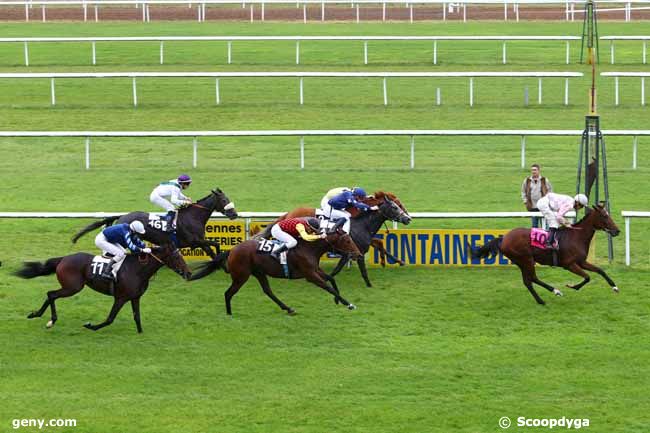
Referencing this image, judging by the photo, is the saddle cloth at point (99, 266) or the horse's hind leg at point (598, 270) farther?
the horse's hind leg at point (598, 270)

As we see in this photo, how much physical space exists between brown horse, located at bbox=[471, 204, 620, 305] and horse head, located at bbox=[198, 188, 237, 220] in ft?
10.5

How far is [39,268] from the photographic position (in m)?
12.1

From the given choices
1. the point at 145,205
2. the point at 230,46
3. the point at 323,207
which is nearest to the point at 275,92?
the point at 230,46

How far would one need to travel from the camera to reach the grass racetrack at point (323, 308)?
32.5 feet

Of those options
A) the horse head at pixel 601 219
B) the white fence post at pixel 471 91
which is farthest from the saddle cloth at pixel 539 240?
the white fence post at pixel 471 91

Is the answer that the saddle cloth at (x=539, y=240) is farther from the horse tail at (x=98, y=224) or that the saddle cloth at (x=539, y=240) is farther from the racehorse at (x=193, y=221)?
the horse tail at (x=98, y=224)

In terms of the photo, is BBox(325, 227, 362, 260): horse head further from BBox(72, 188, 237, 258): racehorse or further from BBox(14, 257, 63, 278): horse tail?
BBox(14, 257, 63, 278): horse tail

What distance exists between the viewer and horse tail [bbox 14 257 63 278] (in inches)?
476

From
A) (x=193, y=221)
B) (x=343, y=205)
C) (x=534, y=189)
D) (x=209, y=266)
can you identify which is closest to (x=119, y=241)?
(x=209, y=266)

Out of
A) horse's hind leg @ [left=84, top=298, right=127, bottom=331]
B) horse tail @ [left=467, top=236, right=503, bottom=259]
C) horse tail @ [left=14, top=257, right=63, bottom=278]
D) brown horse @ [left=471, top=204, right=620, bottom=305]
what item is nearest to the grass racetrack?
horse's hind leg @ [left=84, top=298, right=127, bottom=331]

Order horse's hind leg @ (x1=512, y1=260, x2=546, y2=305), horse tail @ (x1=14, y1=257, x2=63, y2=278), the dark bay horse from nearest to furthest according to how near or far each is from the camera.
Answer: the dark bay horse, horse tail @ (x1=14, y1=257, x2=63, y2=278), horse's hind leg @ (x1=512, y1=260, x2=546, y2=305)

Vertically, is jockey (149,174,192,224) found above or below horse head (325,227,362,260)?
above

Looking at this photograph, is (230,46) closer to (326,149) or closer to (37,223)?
(326,149)

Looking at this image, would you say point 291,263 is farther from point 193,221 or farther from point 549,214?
point 549,214
